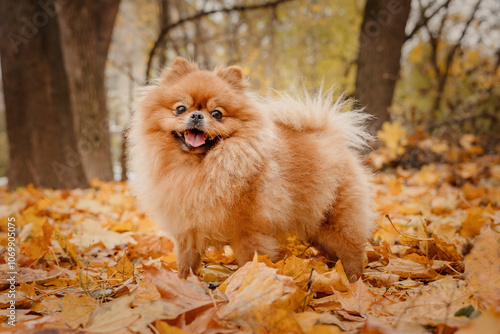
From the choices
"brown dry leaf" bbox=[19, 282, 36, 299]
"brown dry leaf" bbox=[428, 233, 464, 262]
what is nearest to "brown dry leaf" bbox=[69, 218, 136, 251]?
"brown dry leaf" bbox=[19, 282, 36, 299]

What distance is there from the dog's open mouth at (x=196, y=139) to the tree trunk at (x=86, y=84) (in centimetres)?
531

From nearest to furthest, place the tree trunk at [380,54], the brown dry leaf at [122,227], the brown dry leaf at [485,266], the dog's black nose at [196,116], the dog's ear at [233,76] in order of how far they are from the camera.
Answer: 1. the brown dry leaf at [485,266]
2. the dog's black nose at [196,116]
3. the dog's ear at [233,76]
4. the brown dry leaf at [122,227]
5. the tree trunk at [380,54]

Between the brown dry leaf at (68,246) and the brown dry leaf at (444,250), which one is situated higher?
the brown dry leaf at (444,250)

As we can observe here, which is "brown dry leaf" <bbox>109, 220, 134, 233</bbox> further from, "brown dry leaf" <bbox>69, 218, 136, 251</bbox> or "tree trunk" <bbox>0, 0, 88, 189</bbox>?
"tree trunk" <bbox>0, 0, 88, 189</bbox>

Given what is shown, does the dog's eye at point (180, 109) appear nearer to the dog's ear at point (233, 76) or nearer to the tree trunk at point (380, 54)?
the dog's ear at point (233, 76)

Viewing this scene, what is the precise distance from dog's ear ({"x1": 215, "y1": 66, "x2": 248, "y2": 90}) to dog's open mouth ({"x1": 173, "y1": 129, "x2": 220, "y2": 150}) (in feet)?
1.93

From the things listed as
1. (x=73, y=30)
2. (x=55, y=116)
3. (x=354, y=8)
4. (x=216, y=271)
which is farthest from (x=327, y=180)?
(x=354, y=8)

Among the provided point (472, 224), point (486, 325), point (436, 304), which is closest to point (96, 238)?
point (436, 304)

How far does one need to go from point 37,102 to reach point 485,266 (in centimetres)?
878

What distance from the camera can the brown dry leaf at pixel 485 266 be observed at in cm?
141

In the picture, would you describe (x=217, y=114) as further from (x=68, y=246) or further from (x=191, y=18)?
(x=191, y=18)

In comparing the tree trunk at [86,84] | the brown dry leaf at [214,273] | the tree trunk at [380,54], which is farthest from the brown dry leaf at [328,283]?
the tree trunk at [86,84]

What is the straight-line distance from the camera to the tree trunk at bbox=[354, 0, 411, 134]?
657cm

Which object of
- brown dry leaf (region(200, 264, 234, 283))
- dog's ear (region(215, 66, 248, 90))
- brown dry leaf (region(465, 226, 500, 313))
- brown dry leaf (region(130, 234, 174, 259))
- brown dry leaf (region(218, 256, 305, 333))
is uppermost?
dog's ear (region(215, 66, 248, 90))
